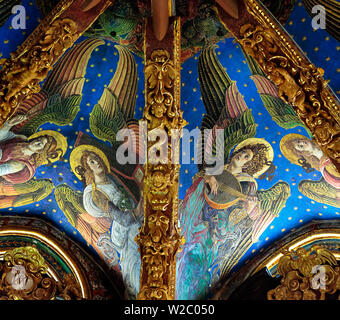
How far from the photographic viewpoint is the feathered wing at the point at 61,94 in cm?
802

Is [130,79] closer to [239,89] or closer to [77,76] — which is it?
[77,76]

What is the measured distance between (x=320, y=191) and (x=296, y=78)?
346cm

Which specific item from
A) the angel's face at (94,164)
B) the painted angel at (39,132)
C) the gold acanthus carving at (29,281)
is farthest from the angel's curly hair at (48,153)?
the gold acanthus carving at (29,281)

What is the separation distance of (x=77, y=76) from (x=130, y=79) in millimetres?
815

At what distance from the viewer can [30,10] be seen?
688cm

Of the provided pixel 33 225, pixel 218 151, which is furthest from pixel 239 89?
pixel 33 225

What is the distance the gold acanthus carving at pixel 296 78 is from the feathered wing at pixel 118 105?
2.71 meters

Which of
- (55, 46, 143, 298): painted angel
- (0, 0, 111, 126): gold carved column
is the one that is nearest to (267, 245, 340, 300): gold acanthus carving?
(55, 46, 143, 298): painted angel

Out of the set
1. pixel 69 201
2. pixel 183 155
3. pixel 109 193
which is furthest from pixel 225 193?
pixel 69 201

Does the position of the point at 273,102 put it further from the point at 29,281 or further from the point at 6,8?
the point at 29,281

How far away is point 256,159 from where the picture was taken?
8922mm

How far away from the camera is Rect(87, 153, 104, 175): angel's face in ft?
29.9

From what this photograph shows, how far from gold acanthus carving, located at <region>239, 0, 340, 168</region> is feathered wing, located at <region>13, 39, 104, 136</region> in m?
2.81

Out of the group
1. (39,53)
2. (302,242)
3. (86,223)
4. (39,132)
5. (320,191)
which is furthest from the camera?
(86,223)
